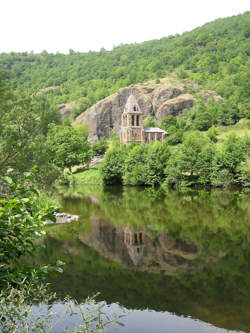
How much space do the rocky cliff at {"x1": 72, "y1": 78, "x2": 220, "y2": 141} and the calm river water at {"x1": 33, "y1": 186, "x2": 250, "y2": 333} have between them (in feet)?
247

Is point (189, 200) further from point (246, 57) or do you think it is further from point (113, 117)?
point (246, 57)

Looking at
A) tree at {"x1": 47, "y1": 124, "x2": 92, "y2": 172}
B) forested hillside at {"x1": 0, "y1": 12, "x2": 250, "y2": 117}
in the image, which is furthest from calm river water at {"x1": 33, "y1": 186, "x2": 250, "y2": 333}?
forested hillside at {"x1": 0, "y1": 12, "x2": 250, "y2": 117}

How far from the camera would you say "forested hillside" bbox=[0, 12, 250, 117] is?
11800cm

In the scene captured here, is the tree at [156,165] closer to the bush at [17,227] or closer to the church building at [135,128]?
the church building at [135,128]

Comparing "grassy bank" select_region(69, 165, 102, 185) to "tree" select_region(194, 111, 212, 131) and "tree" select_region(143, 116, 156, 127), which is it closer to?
"tree" select_region(194, 111, 212, 131)

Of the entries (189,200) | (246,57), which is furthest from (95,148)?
(246,57)

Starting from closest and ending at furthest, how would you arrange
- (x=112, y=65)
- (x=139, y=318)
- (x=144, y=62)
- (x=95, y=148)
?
1. (x=139, y=318)
2. (x=95, y=148)
3. (x=144, y=62)
4. (x=112, y=65)

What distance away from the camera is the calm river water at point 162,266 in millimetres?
9945

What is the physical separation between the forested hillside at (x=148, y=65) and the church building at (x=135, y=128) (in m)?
30.9

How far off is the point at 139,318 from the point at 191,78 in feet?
397

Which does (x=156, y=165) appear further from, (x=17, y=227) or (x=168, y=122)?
(x=17, y=227)

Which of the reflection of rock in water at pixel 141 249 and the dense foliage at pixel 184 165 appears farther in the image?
the dense foliage at pixel 184 165

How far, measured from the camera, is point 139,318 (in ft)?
32.7

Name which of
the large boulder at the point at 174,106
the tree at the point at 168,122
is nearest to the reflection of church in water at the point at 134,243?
the tree at the point at 168,122
